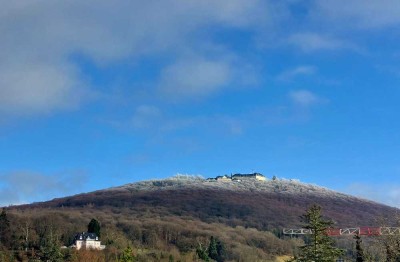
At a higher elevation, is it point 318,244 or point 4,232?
point 4,232

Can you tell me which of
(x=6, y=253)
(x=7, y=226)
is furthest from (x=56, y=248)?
(x=7, y=226)

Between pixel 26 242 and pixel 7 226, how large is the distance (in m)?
8.89

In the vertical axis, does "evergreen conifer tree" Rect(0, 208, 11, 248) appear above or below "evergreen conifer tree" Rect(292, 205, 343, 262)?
above

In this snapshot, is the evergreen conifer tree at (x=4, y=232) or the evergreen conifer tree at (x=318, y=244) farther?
the evergreen conifer tree at (x=4, y=232)

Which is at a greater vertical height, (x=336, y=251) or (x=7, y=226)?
(x=7, y=226)

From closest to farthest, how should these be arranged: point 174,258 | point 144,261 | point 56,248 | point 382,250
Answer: point 382,250 < point 56,248 < point 144,261 < point 174,258

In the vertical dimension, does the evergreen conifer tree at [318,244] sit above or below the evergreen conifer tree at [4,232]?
below

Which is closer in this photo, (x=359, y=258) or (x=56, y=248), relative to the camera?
(x=359, y=258)

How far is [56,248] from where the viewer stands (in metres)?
110

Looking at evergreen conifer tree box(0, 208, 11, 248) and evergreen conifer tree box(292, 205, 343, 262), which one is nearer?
evergreen conifer tree box(292, 205, 343, 262)

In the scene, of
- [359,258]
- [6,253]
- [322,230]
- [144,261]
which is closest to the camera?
[322,230]

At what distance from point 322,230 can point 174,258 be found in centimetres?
15368

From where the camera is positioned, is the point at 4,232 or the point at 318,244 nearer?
the point at 318,244

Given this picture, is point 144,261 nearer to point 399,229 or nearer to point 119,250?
point 119,250
